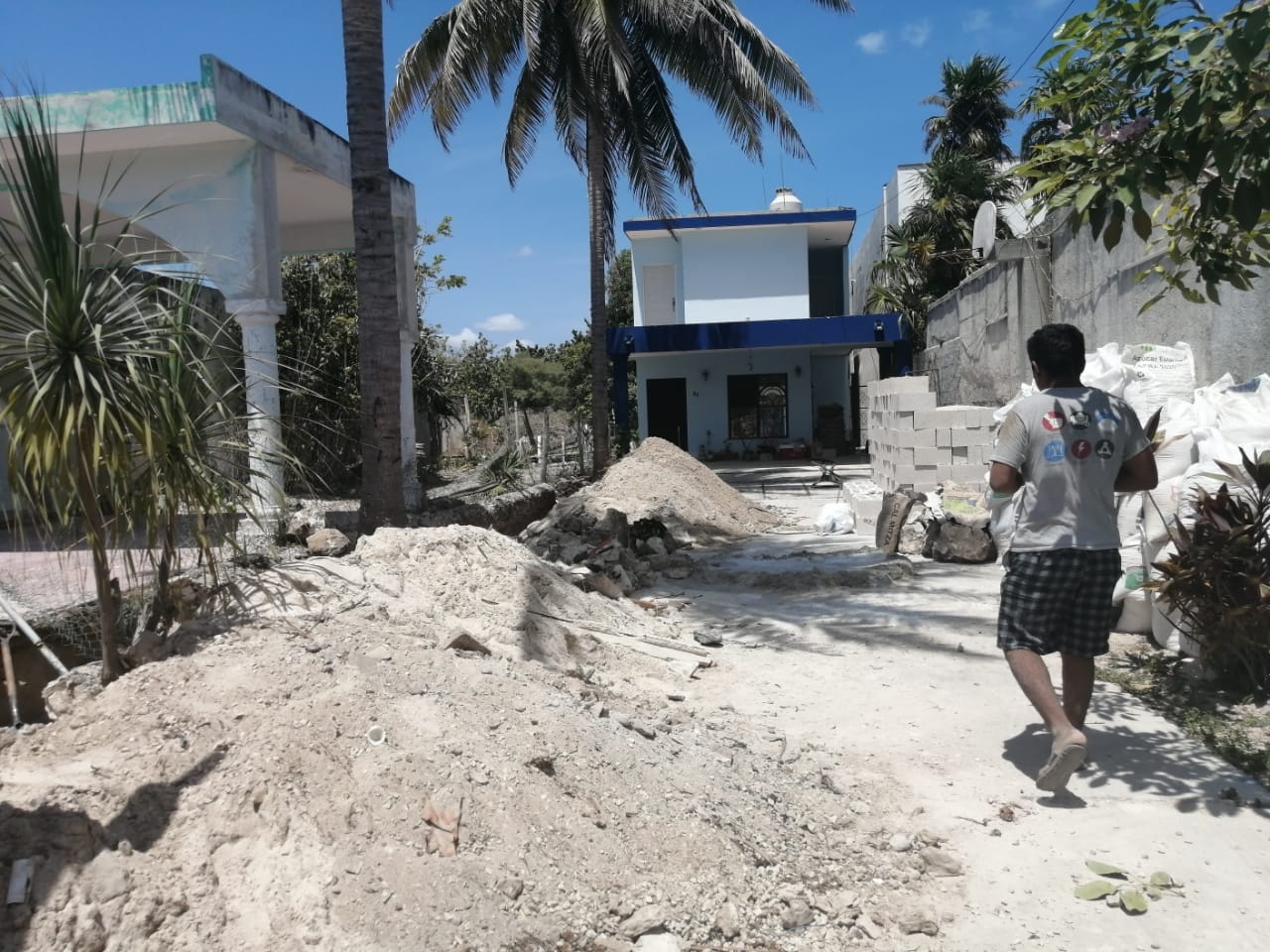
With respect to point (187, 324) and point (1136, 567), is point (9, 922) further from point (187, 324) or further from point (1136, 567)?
point (1136, 567)

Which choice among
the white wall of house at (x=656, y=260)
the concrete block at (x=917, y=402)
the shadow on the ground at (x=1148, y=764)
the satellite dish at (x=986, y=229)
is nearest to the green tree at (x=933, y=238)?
the white wall of house at (x=656, y=260)

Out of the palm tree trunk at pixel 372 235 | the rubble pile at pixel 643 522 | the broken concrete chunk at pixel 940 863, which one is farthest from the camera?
the rubble pile at pixel 643 522

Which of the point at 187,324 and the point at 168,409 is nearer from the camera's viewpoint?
the point at 168,409

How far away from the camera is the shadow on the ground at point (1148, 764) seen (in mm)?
3535

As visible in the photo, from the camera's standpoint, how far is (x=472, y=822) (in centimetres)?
303

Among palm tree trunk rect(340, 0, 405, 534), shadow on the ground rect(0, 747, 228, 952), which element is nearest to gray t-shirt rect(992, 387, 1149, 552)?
shadow on the ground rect(0, 747, 228, 952)

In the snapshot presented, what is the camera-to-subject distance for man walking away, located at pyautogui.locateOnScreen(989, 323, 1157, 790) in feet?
11.7

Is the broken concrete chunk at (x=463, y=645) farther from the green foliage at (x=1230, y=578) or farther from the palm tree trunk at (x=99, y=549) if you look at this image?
the green foliage at (x=1230, y=578)

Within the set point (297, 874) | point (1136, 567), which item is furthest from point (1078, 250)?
point (297, 874)

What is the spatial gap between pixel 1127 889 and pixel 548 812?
1.80 metres

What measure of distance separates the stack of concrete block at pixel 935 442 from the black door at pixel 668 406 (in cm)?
1340

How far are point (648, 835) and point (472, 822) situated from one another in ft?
1.91

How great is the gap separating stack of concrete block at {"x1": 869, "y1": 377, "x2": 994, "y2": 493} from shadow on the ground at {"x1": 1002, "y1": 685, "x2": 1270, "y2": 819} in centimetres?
628

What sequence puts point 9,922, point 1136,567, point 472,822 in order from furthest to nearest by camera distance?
point 1136,567, point 472,822, point 9,922
